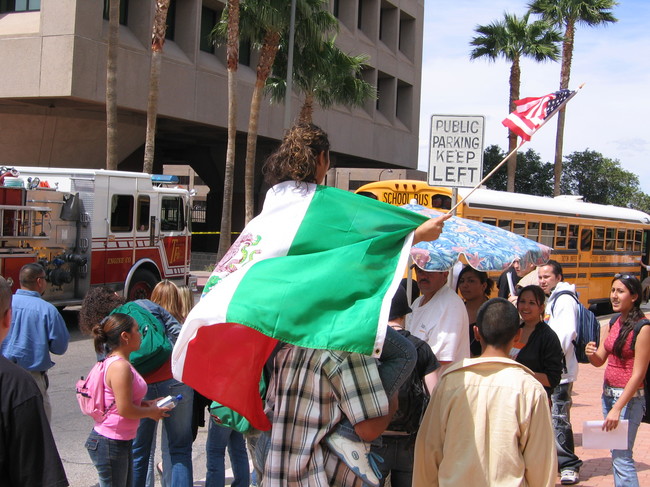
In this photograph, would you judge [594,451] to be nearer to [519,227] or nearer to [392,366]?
[392,366]

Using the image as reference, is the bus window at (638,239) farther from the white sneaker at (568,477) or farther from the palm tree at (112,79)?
the white sneaker at (568,477)

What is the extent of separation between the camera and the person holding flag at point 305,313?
10.2ft

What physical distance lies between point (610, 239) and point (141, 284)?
12.7 meters

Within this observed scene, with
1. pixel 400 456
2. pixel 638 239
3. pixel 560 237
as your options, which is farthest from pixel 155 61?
pixel 400 456

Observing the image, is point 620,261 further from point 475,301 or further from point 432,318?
point 432,318

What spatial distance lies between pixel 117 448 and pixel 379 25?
42.1 m

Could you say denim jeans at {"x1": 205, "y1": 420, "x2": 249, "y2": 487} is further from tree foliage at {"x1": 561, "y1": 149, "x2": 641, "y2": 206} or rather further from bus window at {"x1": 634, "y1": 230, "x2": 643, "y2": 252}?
tree foliage at {"x1": 561, "y1": 149, "x2": 641, "y2": 206}

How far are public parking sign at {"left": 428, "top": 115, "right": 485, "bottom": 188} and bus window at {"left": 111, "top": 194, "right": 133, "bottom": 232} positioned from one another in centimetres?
964

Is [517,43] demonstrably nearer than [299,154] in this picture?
No

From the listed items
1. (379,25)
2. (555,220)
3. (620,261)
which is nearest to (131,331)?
(555,220)

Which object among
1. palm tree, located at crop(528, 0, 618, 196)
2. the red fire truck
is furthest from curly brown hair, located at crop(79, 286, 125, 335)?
palm tree, located at crop(528, 0, 618, 196)

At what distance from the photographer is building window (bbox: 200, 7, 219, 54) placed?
110 ft

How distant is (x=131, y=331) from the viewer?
4.80m

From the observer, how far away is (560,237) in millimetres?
18797
